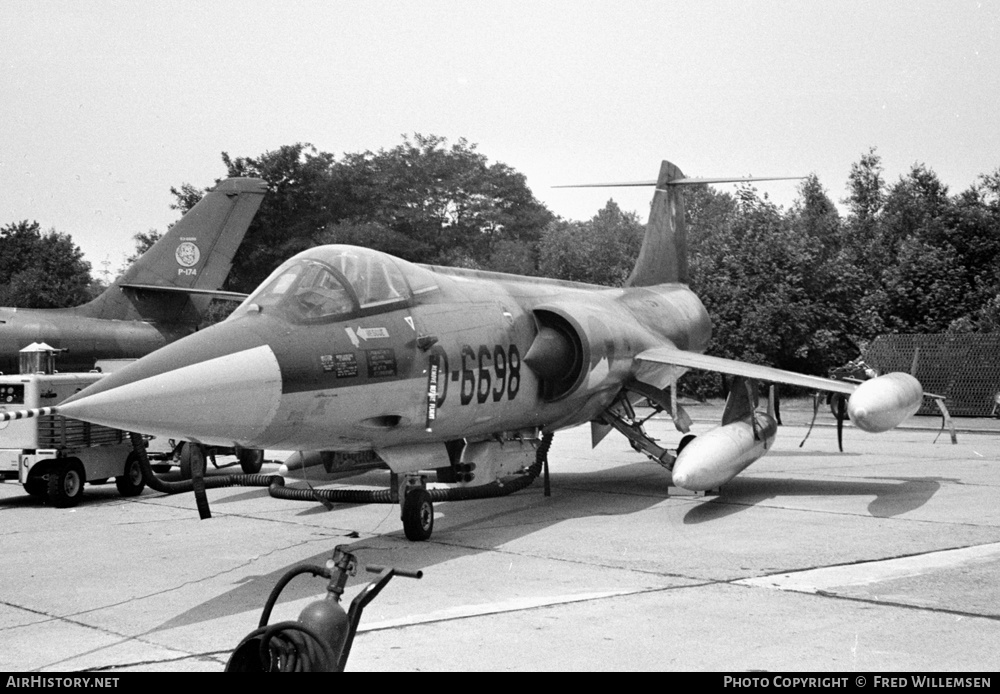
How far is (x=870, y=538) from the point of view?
8.76 m

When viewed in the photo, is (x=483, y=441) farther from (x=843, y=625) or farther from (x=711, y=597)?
(x=843, y=625)

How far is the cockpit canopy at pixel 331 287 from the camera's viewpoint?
7.74 metres

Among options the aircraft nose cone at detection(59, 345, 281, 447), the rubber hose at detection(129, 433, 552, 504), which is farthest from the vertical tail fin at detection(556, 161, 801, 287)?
the aircraft nose cone at detection(59, 345, 281, 447)

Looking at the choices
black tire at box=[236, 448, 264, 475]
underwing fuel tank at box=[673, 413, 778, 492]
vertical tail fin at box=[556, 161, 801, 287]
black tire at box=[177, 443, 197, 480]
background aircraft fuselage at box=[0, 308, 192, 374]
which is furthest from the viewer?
background aircraft fuselage at box=[0, 308, 192, 374]

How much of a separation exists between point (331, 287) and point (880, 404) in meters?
5.69

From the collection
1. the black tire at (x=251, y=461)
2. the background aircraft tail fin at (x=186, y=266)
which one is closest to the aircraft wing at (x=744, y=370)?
the black tire at (x=251, y=461)

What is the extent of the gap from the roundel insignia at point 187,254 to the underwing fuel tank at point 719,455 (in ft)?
43.6

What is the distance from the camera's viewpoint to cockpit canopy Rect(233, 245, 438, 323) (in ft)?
25.4

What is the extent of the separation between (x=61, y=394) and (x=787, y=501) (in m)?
8.77

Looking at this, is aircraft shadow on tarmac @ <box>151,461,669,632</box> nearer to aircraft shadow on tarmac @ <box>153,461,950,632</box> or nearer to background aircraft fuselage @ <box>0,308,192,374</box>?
aircraft shadow on tarmac @ <box>153,461,950,632</box>

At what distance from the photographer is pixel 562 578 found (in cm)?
727

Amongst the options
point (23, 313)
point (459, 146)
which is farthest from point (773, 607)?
point (459, 146)

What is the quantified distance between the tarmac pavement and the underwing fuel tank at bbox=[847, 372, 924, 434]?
93 cm

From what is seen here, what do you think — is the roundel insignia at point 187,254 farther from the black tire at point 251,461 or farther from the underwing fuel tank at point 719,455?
the underwing fuel tank at point 719,455
